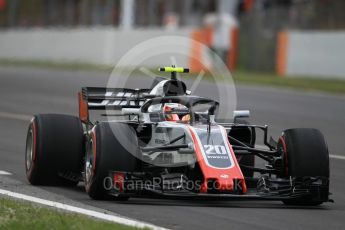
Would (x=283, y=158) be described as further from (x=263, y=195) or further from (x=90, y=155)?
(x=90, y=155)

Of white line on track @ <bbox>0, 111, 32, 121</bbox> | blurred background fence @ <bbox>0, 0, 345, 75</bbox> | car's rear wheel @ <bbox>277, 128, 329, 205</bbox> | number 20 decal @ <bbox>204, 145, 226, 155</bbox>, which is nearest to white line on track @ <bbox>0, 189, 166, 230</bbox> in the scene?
number 20 decal @ <bbox>204, 145, 226, 155</bbox>

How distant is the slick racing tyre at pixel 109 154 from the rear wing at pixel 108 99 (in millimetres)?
1724

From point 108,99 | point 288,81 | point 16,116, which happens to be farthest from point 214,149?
point 288,81

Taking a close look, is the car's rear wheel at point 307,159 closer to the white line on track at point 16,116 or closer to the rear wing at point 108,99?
the rear wing at point 108,99

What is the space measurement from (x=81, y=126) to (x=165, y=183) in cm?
170

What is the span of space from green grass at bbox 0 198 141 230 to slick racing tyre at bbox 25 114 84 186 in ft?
5.66

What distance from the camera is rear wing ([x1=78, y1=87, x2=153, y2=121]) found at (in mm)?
12016

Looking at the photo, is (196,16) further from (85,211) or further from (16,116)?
(85,211)

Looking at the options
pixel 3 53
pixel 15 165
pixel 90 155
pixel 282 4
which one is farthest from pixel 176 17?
pixel 90 155

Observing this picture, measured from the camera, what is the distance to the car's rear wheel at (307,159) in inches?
407

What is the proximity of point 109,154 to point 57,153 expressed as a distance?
130cm

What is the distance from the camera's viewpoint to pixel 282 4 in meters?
37.9

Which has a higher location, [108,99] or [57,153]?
[108,99]

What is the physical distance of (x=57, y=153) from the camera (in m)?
11.2
